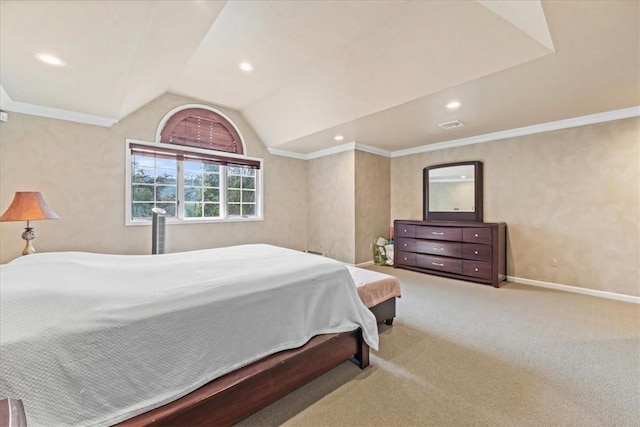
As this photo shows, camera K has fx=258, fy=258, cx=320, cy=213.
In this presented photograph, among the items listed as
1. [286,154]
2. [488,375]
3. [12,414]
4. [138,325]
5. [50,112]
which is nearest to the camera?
[12,414]

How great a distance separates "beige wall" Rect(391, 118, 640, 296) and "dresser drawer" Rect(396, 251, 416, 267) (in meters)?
1.44

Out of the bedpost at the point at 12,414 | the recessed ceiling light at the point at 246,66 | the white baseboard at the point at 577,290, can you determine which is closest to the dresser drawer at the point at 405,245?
the white baseboard at the point at 577,290

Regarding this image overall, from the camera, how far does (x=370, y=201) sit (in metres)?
5.40

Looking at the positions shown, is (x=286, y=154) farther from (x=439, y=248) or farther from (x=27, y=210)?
(x=27, y=210)

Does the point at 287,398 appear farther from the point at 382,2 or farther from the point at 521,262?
the point at 521,262

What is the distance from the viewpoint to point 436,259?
4.55m

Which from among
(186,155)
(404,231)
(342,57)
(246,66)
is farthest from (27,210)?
(404,231)

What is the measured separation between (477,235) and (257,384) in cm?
392

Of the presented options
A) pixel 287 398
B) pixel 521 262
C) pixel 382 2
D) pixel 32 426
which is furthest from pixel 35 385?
pixel 521 262

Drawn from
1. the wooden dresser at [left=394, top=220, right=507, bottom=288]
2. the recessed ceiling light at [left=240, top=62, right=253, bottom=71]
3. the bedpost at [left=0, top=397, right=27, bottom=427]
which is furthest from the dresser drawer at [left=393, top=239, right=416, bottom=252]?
the bedpost at [left=0, top=397, right=27, bottom=427]

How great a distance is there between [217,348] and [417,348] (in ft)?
5.58

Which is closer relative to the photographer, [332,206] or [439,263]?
[439,263]

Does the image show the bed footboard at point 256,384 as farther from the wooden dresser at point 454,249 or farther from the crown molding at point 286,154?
the crown molding at point 286,154

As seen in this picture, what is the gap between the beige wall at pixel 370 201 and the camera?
5.16 meters
